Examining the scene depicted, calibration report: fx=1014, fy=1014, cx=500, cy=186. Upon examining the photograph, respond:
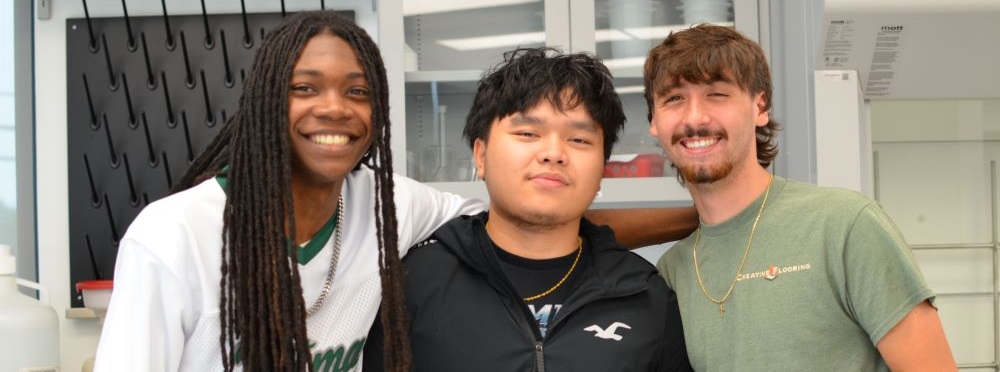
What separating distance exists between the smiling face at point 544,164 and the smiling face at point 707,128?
0.12m

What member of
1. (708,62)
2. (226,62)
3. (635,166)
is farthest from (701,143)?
(226,62)

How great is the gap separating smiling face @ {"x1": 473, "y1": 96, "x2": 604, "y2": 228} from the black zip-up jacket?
3.5 inches

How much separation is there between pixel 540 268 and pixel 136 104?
157 centimetres

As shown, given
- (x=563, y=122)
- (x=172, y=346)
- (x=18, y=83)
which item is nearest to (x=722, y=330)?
(x=563, y=122)

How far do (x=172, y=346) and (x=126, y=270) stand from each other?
0.39ft

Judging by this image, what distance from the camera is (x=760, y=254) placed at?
1.47 m

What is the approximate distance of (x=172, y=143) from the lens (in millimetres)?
2689

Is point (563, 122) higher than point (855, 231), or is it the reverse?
point (563, 122)

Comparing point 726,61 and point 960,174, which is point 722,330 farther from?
point 960,174

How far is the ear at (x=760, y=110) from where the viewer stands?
1568 mm

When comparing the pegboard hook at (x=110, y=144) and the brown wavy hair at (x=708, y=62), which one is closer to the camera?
the brown wavy hair at (x=708, y=62)

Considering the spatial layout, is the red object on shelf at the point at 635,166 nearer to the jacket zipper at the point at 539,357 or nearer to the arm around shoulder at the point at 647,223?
the arm around shoulder at the point at 647,223

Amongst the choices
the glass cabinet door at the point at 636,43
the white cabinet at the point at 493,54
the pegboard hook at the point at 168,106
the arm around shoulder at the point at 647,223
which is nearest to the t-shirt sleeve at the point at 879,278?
the arm around shoulder at the point at 647,223

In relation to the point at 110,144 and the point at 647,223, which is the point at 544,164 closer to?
the point at 647,223
